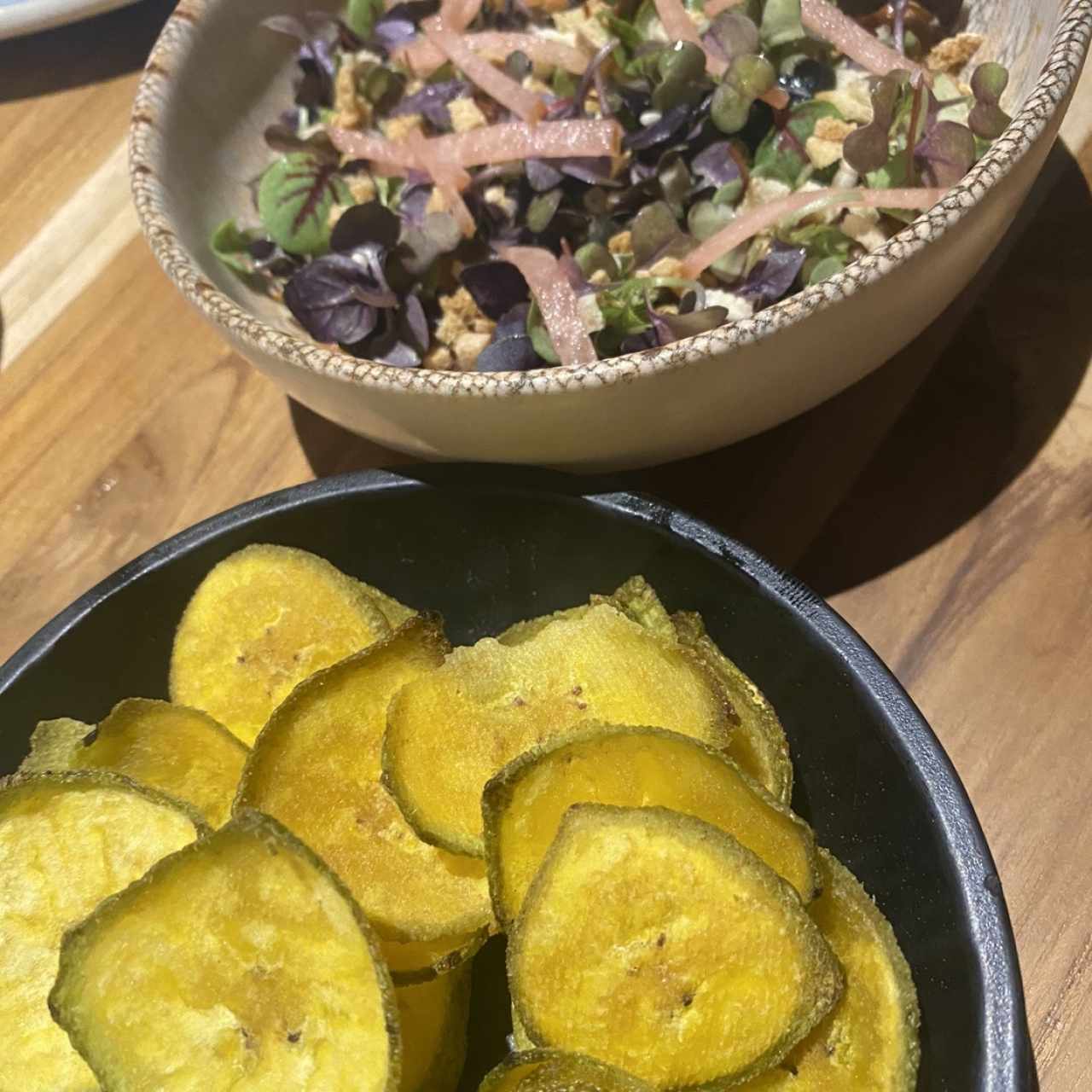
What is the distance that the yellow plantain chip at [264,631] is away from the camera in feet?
2.39

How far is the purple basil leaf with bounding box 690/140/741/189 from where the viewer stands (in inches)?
34.6

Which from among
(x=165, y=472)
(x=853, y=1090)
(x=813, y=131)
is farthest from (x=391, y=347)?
(x=853, y=1090)

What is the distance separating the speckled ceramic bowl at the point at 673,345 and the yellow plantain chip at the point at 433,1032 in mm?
338

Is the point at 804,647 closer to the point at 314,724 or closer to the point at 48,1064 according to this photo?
the point at 314,724

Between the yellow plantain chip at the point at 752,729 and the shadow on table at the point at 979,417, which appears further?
the shadow on table at the point at 979,417

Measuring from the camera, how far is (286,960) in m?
0.56

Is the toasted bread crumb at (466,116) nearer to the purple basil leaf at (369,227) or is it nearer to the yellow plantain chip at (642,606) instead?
the purple basil leaf at (369,227)

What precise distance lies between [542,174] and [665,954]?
614mm

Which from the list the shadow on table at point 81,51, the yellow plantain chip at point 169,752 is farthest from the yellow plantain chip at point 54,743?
the shadow on table at point 81,51

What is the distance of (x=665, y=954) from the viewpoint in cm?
56

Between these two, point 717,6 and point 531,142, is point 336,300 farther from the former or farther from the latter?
point 717,6

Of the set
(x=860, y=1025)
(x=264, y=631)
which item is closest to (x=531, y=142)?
(x=264, y=631)

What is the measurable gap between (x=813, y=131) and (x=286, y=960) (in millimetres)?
713

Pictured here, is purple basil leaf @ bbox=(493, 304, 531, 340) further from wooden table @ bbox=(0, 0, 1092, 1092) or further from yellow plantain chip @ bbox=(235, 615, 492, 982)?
yellow plantain chip @ bbox=(235, 615, 492, 982)
